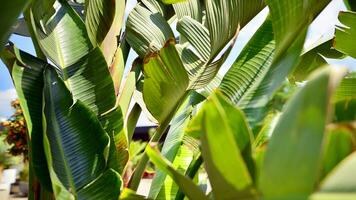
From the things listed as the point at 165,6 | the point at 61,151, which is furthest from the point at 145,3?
the point at 61,151

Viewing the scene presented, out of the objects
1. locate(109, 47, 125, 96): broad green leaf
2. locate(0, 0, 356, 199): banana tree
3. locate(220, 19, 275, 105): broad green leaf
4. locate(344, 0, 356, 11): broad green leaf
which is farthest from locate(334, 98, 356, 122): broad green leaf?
locate(109, 47, 125, 96): broad green leaf

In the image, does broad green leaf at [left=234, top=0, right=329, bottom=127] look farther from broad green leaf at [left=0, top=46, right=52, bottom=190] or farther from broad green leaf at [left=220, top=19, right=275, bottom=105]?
broad green leaf at [left=0, top=46, right=52, bottom=190]

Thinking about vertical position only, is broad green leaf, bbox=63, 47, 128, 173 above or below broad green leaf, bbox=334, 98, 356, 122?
below

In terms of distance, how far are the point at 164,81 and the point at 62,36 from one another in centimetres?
34

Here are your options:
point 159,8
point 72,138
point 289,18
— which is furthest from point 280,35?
point 159,8

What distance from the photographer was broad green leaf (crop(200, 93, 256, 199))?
1.29 ft

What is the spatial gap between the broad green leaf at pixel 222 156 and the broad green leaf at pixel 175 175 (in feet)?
0.20

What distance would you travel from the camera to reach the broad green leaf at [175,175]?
1.57 feet

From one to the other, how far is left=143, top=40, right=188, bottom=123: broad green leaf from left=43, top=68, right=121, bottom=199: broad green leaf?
132 millimetres

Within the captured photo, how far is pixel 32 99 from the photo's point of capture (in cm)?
88

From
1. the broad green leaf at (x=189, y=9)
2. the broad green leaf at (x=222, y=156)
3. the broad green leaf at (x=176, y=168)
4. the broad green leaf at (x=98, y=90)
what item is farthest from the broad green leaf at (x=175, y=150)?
the broad green leaf at (x=222, y=156)

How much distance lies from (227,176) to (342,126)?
0.38ft

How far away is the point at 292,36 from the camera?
2.27 ft

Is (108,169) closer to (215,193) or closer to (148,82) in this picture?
(148,82)
